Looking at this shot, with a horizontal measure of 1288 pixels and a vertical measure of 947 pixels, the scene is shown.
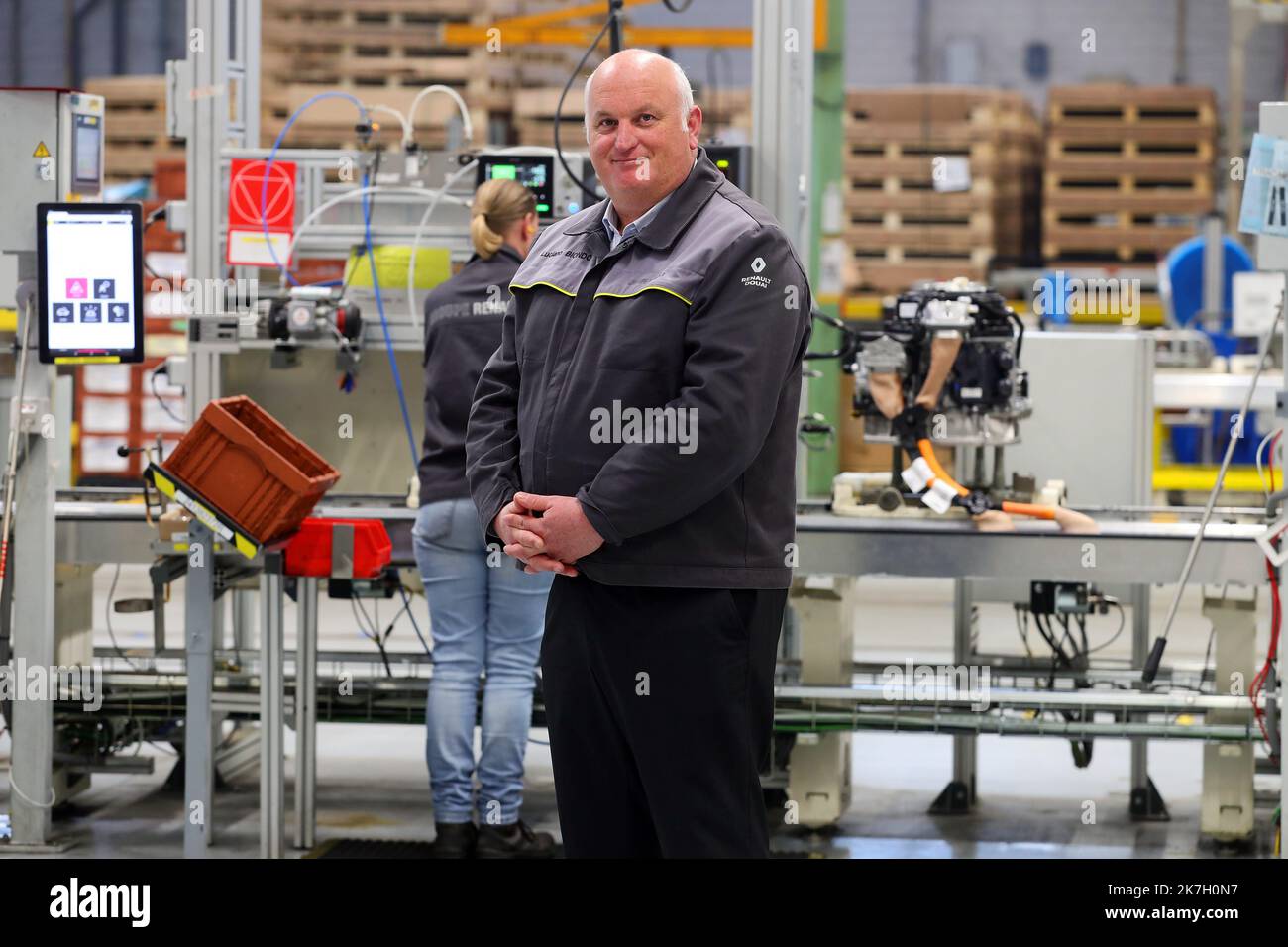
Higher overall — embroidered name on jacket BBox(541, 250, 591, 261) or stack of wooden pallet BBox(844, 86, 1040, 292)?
stack of wooden pallet BBox(844, 86, 1040, 292)

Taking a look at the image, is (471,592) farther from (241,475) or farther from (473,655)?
(241,475)

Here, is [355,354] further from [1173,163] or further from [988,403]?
[1173,163]

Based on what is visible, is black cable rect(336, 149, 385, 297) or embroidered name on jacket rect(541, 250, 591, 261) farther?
black cable rect(336, 149, 385, 297)

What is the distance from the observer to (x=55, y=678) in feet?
14.9

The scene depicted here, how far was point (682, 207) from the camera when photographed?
8.36 ft

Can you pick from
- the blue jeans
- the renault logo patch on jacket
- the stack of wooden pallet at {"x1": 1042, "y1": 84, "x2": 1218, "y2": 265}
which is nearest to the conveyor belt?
the blue jeans

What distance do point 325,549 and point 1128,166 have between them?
7.33m

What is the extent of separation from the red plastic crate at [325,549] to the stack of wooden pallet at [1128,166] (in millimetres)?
7023

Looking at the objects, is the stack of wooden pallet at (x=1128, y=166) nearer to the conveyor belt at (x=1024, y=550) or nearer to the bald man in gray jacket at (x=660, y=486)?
the conveyor belt at (x=1024, y=550)

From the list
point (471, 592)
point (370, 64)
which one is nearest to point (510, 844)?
point (471, 592)

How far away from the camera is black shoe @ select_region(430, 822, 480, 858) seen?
13.9 feet

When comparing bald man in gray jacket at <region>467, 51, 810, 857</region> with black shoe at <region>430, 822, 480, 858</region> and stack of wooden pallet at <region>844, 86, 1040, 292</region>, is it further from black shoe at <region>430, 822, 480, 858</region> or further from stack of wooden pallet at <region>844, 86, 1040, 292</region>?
stack of wooden pallet at <region>844, 86, 1040, 292</region>

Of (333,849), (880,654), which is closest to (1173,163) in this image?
(880,654)

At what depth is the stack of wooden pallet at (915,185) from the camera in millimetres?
10109
